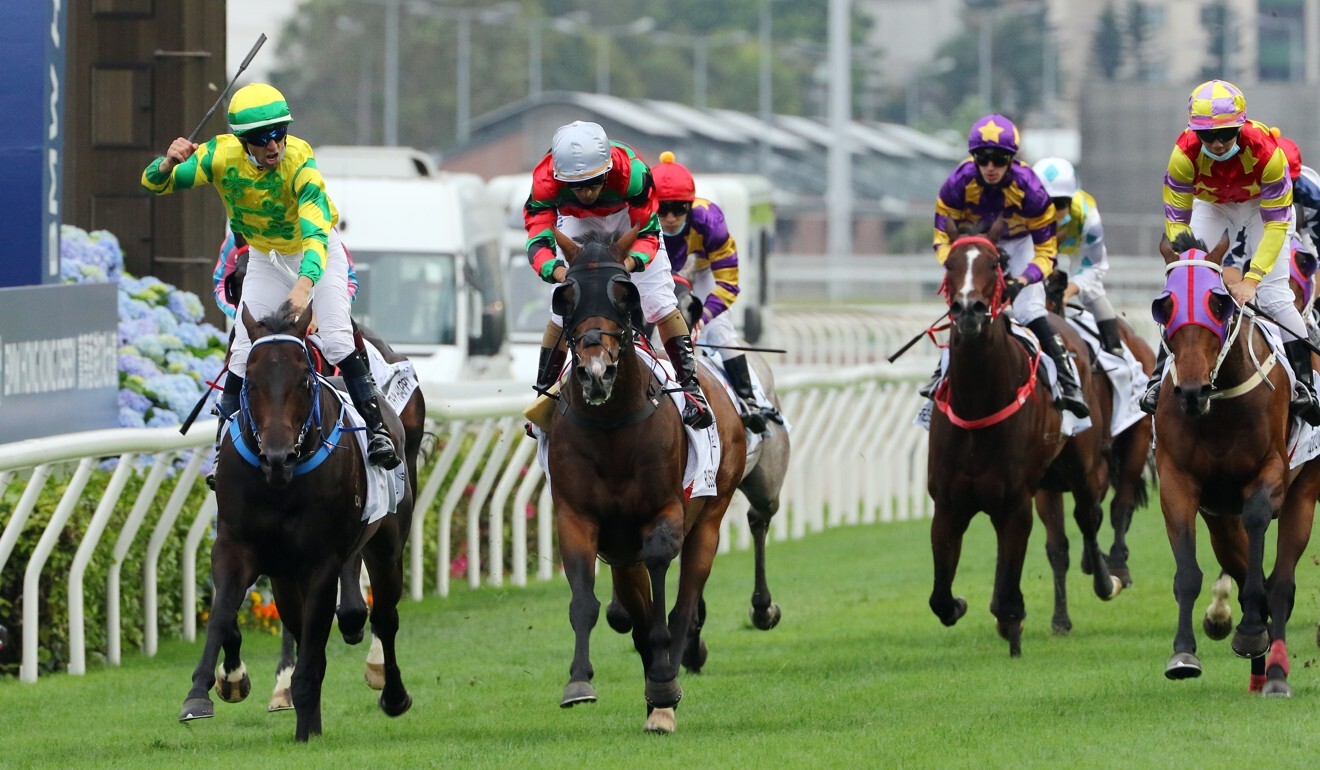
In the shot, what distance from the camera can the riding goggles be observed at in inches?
313

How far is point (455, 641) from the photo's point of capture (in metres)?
11.3

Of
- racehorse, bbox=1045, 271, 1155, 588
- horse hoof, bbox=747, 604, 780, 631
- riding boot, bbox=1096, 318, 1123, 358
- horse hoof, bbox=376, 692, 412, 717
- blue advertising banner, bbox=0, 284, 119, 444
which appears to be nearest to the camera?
horse hoof, bbox=376, 692, 412, 717

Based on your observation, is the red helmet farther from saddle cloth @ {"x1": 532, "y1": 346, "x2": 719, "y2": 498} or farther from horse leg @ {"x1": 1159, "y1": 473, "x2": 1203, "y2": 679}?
horse leg @ {"x1": 1159, "y1": 473, "x2": 1203, "y2": 679}

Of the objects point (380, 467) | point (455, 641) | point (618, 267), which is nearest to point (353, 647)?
point (455, 641)

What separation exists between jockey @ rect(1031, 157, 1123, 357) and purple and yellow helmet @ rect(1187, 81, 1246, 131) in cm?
351

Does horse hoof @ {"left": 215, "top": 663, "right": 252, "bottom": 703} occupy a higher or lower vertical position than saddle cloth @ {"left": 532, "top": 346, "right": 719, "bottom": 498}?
lower

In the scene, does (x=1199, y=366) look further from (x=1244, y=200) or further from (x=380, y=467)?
(x=380, y=467)

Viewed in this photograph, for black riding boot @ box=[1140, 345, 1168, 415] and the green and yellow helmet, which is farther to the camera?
black riding boot @ box=[1140, 345, 1168, 415]

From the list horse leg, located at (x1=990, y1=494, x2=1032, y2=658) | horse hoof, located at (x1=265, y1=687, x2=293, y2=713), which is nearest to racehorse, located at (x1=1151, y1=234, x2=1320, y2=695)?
horse leg, located at (x1=990, y1=494, x2=1032, y2=658)

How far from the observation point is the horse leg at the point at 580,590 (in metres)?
7.59

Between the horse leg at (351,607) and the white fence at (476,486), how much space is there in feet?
4.47

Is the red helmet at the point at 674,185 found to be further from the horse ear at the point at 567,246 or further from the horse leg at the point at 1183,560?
the horse leg at the point at 1183,560

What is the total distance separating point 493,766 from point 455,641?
4.14m

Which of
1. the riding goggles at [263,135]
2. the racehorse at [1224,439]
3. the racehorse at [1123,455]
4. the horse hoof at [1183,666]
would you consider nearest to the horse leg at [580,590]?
the riding goggles at [263,135]
